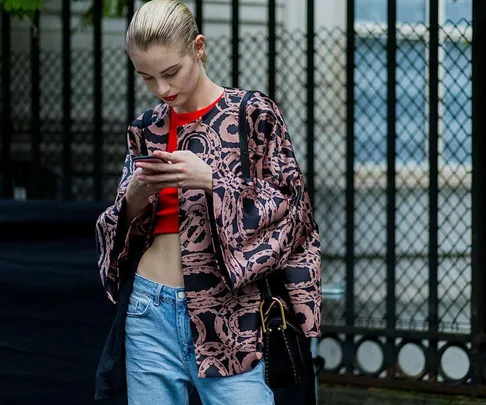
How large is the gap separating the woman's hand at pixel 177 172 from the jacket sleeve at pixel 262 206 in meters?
0.04

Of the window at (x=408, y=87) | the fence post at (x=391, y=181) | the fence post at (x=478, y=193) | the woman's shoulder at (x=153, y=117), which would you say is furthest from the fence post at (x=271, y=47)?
the woman's shoulder at (x=153, y=117)

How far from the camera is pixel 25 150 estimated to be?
778 centimetres

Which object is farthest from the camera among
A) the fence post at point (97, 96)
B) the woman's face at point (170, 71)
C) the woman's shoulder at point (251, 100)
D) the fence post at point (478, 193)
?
the fence post at point (97, 96)

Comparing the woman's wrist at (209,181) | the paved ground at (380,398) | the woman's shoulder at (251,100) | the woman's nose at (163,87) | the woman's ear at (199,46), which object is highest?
the woman's ear at (199,46)

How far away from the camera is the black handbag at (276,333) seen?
95.5 inches

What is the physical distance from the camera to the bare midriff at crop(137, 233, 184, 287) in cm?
247

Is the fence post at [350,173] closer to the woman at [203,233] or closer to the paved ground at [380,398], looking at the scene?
the paved ground at [380,398]

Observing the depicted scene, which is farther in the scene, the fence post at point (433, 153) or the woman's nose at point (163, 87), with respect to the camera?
the fence post at point (433, 153)

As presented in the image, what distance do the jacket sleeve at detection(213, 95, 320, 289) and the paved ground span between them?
3.10 metres

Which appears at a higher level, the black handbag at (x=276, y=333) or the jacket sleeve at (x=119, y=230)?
the jacket sleeve at (x=119, y=230)

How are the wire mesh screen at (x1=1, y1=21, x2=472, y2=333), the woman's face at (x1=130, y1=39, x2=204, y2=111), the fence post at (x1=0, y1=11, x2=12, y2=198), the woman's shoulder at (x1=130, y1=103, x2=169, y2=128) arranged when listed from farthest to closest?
the wire mesh screen at (x1=1, y1=21, x2=472, y2=333) → the fence post at (x1=0, y1=11, x2=12, y2=198) → the woman's shoulder at (x1=130, y1=103, x2=169, y2=128) → the woman's face at (x1=130, y1=39, x2=204, y2=111)

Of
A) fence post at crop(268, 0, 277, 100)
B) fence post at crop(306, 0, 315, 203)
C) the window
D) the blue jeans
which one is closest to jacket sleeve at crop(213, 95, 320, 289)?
the blue jeans

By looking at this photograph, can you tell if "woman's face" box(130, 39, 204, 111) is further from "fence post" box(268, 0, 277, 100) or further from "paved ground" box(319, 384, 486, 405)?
"paved ground" box(319, 384, 486, 405)

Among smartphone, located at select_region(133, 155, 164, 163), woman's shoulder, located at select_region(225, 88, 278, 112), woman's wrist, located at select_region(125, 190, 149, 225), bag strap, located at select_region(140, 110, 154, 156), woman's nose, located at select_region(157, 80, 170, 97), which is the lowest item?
woman's wrist, located at select_region(125, 190, 149, 225)
